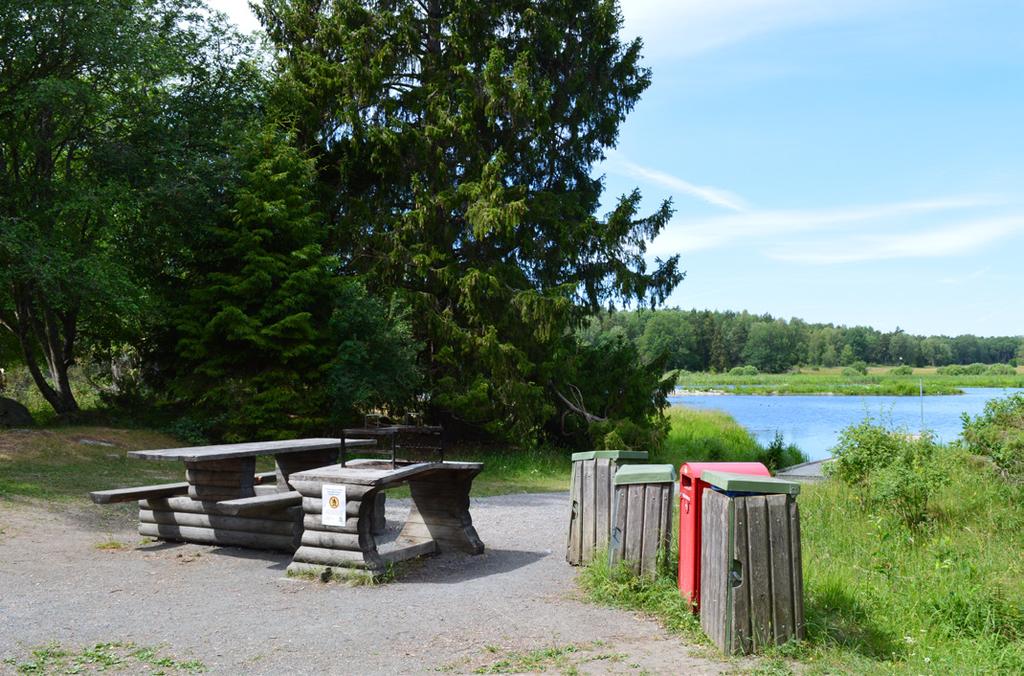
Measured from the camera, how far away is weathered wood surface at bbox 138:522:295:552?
8.33 m

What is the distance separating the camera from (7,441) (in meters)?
14.9

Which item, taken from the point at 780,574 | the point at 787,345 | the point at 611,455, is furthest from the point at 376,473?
the point at 787,345

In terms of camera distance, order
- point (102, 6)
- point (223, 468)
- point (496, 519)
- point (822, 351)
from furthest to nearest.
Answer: point (822, 351), point (102, 6), point (496, 519), point (223, 468)

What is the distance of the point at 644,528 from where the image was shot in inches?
257

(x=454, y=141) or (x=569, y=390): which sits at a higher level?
(x=454, y=141)

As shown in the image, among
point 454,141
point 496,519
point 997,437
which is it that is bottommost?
point 496,519

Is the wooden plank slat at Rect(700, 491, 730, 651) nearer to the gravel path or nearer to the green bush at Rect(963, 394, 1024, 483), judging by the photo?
the gravel path

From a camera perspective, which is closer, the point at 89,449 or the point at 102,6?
the point at 89,449

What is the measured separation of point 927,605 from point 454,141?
15.1 metres

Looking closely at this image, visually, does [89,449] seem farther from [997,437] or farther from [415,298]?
[997,437]

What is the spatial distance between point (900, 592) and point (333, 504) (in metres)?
4.43

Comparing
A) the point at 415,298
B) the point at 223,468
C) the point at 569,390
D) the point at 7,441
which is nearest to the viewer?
the point at 223,468

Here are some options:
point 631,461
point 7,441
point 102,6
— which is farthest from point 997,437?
point 102,6

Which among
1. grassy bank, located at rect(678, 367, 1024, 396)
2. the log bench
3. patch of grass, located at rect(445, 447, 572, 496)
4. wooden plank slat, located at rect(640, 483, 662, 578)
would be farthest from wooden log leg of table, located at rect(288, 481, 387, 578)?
grassy bank, located at rect(678, 367, 1024, 396)
